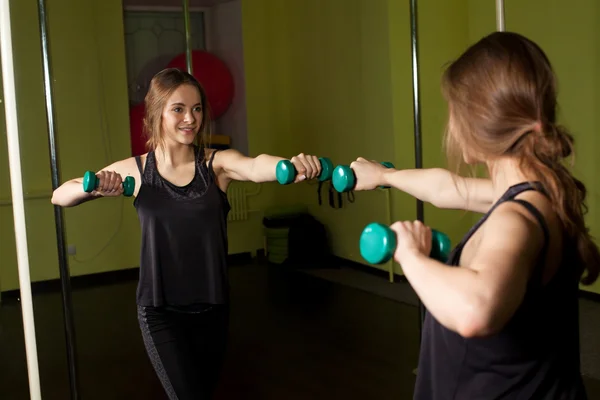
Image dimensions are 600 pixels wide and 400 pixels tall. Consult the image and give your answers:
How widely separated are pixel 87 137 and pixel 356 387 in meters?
3.24

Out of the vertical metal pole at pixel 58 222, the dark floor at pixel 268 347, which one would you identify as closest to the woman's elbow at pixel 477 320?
the vertical metal pole at pixel 58 222

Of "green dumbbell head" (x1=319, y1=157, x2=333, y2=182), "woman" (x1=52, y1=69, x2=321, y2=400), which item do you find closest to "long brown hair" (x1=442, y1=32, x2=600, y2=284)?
"green dumbbell head" (x1=319, y1=157, x2=333, y2=182)

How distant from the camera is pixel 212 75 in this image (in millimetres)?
5473

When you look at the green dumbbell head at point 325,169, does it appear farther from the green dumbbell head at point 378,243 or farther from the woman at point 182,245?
the green dumbbell head at point 378,243

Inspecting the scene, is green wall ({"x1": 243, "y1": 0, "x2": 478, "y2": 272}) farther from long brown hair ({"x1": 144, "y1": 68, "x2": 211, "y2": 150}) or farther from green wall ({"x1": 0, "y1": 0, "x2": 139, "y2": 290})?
long brown hair ({"x1": 144, "y1": 68, "x2": 211, "y2": 150})

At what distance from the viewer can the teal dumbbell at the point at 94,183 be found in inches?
69.5

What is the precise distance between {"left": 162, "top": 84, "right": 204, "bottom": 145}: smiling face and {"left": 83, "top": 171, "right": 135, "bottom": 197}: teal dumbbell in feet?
0.68

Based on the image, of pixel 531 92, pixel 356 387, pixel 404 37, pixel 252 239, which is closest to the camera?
pixel 531 92

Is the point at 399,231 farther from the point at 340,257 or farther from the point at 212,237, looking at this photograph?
the point at 340,257

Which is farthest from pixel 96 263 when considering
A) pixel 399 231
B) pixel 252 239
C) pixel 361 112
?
pixel 399 231

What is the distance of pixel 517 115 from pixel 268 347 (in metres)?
2.89

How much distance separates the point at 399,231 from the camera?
96 cm

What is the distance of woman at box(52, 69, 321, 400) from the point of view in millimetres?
1934

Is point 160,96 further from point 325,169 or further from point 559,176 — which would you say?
point 559,176
